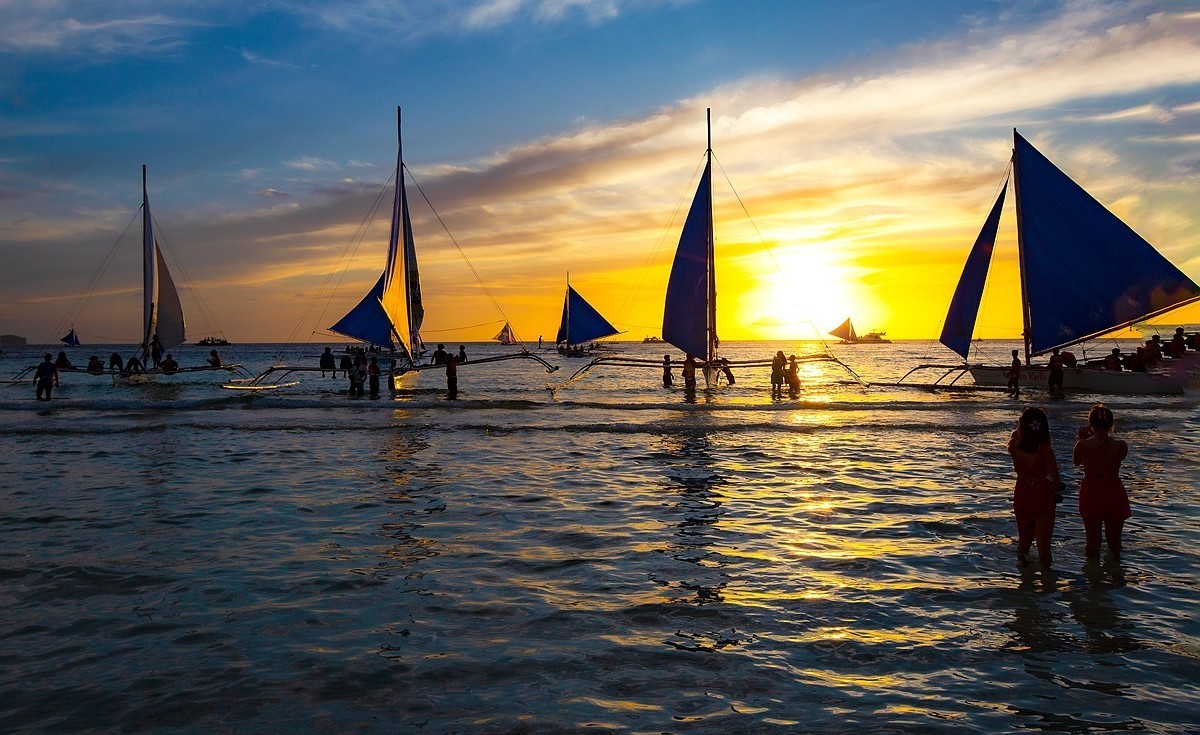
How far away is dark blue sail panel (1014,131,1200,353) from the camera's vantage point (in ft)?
106

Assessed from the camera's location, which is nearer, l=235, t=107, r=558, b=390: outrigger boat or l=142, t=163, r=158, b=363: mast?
l=235, t=107, r=558, b=390: outrigger boat

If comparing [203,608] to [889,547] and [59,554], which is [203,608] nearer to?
[59,554]

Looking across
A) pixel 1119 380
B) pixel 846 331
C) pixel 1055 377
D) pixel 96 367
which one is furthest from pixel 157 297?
pixel 846 331

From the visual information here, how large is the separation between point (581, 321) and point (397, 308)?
189ft

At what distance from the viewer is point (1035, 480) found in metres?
8.38

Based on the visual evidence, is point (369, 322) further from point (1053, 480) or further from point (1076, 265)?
point (1053, 480)

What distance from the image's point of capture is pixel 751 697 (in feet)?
18.0

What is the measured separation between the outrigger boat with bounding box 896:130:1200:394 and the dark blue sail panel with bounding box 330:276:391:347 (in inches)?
1098

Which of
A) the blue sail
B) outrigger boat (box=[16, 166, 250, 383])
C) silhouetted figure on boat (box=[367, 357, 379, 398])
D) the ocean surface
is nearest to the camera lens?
the ocean surface

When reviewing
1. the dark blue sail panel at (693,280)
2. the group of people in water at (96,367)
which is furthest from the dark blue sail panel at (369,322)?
the dark blue sail panel at (693,280)

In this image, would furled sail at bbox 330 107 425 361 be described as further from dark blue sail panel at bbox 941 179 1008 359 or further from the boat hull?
the boat hull

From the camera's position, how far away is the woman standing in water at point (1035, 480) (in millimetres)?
8117

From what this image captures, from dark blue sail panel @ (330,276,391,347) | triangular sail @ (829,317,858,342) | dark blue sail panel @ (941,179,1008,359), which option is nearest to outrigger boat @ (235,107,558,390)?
dark blue sail panel @ (330,276,391,347)

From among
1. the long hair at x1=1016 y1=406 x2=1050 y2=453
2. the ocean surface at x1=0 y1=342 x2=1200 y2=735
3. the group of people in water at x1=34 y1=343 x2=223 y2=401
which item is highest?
the group of people in water at x1=34 y1=343 x2=223 y2=401
